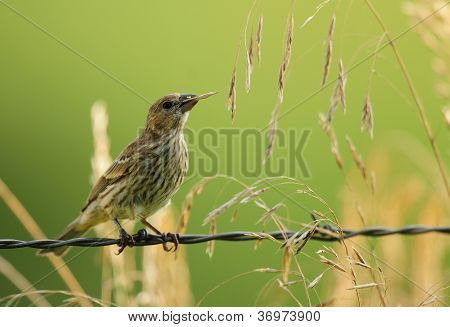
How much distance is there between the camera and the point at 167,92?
9.57 metres

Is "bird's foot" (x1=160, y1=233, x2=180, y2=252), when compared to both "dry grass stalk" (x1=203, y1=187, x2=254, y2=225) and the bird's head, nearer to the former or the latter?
the bird's head

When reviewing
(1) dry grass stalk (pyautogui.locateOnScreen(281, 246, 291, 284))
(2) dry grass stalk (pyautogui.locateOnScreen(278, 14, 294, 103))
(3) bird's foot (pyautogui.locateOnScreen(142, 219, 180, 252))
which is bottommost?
(1) dry grass stalk (pyautogui.locateOnScreen(281, 246, 291, 284))

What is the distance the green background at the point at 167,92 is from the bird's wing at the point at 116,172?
1408mm

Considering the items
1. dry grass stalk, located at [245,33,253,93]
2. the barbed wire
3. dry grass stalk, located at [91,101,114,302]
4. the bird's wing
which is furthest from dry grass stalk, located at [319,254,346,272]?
the bird's wing

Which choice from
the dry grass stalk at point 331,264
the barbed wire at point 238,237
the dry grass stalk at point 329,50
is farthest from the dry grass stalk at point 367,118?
the dry grass stalk at point 331,264

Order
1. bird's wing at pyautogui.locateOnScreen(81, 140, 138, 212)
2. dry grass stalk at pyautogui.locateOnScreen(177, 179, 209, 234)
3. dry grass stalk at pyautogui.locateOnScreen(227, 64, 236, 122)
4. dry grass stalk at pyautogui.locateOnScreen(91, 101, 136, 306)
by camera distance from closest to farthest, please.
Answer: dry grass stalk at pyautogui.locateOnScreen(227, 64, 236, 122) → dry grass stalk at pyautogui.locateOnScreen(177, 179, 209, 234) → dry grass stalk at pyautogui.locateOnScreen(91, 101, 136, 306) → bird's wing at pyautogui.locateOnScreen(81, 140, 138, 212)

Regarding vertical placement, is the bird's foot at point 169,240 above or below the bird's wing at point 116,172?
below

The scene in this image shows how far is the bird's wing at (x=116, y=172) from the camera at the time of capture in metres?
6.08

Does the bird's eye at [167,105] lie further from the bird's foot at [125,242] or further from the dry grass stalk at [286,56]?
the dry grass stalk at [286,56]

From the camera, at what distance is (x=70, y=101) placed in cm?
1116

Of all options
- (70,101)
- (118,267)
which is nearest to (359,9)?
(70,101)

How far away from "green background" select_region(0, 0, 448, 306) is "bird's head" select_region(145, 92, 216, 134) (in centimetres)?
131

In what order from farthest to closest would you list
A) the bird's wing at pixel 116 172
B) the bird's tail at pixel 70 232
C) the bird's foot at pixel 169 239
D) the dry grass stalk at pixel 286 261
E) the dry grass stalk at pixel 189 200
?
the bird's tail at pixel 70 232, the bird's wing at pixel 116 172, the bird's foot at pixel 169 239, the dry grass stalk at pixel 189 200, the dry grass stalk at pixel 286 261

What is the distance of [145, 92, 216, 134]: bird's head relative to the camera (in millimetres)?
6305
